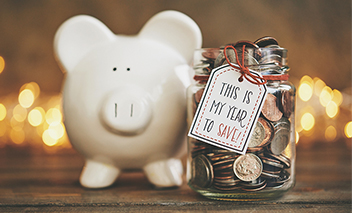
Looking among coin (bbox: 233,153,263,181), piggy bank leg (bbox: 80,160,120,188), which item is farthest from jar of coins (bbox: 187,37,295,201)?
piggy bank leg (bbox: 80,160,120,188)

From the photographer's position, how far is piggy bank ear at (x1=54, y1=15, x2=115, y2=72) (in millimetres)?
815

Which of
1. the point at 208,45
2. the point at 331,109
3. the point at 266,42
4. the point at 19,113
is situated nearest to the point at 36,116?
the point at 19,113

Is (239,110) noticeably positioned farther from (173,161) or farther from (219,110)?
(173,161)

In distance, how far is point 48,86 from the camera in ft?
5.57

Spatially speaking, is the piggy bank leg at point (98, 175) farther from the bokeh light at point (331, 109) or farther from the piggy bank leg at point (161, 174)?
the bokeh light at point (331, 109)

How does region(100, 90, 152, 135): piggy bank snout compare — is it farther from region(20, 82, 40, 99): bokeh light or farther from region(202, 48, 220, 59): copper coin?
region(20, 82, 40, 99): bokeh light

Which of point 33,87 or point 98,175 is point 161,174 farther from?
point 33,87

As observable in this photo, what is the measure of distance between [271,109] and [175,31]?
326mm

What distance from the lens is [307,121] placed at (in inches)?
62.2

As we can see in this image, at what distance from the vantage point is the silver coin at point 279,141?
0.64 metres

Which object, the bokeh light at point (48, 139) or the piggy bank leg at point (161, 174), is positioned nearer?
the piggy bank leg at point (161, 174)

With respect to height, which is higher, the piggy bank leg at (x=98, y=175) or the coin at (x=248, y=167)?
the piggy bank leg at (x=98, y=175)

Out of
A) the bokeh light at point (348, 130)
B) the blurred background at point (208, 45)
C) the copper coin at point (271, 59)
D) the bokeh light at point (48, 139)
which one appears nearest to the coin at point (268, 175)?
the copper coin at point (271, 59)

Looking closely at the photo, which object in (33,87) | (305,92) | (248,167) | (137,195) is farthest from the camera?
(33,87)
